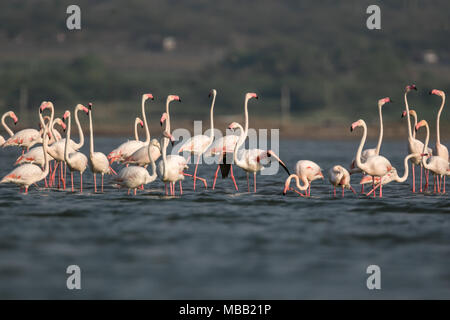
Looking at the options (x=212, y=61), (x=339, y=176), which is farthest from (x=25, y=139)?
(x=212, y=61)

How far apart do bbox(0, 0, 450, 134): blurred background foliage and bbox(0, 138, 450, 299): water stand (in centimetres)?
4876

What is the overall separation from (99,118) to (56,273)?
2439 inches

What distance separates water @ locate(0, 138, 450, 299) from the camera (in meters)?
7.64

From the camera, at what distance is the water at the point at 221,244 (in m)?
7.64

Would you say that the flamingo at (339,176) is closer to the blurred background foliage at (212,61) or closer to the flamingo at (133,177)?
the flamingo at (133,177)

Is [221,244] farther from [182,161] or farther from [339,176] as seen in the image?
[339,176]

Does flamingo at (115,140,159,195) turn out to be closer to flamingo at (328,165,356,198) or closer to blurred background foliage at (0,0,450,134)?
flamingo at (328,165,356,198)

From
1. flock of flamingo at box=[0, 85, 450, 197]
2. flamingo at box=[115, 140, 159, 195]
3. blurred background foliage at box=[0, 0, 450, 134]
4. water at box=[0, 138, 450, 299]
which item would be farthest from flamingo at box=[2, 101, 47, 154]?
blurred background foliage at box=[0, 0, 450, 134]

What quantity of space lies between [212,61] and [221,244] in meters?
82.8

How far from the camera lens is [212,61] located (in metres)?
91.5

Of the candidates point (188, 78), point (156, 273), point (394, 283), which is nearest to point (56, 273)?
point (156, 273)

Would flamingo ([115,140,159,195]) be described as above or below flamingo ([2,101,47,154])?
below

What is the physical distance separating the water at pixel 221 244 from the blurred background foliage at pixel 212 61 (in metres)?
48.8

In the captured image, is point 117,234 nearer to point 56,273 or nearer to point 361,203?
point 56,273
